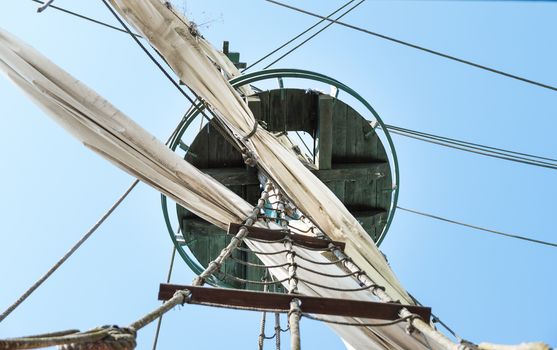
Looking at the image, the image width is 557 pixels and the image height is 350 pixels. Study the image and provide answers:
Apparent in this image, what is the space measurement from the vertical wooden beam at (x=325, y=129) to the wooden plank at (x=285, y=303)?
13.3 feet

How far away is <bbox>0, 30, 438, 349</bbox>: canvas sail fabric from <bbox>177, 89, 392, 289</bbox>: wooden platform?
218 cm

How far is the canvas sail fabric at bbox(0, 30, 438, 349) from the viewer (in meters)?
4.75

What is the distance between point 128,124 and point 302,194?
172 cm

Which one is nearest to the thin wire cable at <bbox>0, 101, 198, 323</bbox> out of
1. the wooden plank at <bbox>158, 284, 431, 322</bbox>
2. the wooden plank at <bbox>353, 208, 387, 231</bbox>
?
the wooden plank at <bbox>158, 284, 431, 322</bbox>

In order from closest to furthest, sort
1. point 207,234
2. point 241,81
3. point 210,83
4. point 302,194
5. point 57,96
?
point 57,96
point 302,194
point 210,83
point 241,81
point 207,234

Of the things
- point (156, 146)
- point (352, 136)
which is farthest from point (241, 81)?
point (156, 146)

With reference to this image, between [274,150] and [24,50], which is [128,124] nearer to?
[24,50]

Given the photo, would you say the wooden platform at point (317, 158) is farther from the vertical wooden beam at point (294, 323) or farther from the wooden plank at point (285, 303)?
the vertical wooden beam at point (294, 323)

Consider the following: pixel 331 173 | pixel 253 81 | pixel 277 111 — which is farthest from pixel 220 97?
pixel 331 173

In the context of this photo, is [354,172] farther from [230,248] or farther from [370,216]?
[230,248]

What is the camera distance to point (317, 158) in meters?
7.61

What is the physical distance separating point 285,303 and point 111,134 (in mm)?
2415

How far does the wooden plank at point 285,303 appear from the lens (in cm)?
318

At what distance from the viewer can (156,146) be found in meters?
5.20
